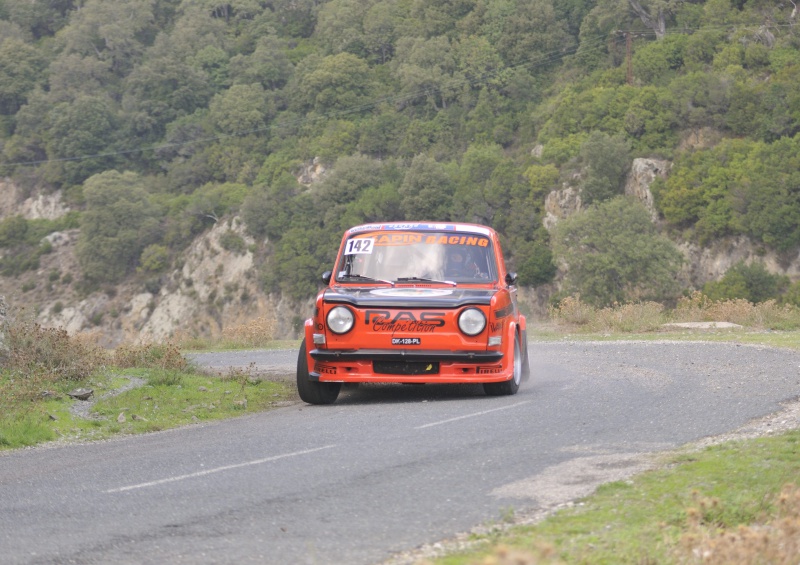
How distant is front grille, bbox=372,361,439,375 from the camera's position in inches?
486

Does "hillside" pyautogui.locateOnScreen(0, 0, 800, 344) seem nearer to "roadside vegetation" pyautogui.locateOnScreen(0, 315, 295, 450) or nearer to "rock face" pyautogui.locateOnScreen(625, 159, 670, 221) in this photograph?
"rock face" pyautogui.locateOnScreen(625, 159, 670, 221)

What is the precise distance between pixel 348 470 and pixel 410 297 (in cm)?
442

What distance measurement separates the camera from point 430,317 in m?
12.3

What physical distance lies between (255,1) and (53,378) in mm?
118608

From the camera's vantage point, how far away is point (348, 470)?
824cm

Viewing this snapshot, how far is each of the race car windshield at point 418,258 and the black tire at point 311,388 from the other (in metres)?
1.28

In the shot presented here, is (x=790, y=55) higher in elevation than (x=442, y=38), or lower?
lower

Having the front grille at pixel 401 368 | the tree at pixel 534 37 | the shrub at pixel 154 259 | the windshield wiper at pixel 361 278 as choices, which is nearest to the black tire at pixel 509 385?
the front grille at pixel 401 368

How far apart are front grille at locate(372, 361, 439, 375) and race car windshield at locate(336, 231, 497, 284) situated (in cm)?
140

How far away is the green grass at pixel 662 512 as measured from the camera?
18.2ft

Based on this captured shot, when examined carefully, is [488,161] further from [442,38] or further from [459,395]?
[459,395]

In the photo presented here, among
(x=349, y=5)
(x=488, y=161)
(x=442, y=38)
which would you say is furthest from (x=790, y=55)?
(x=349, y=5)

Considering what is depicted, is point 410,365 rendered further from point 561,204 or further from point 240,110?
point 240,110

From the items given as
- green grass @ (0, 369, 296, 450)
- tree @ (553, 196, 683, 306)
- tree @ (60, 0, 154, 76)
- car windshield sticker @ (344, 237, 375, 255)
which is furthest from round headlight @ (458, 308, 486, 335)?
tree @ (60, 0, 154, 76)
